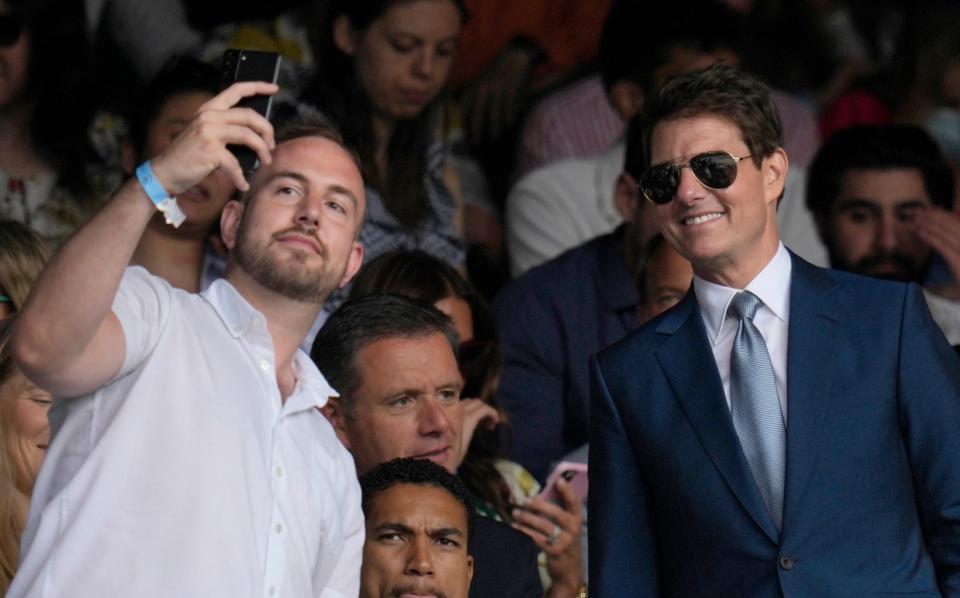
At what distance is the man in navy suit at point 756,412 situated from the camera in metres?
3.48

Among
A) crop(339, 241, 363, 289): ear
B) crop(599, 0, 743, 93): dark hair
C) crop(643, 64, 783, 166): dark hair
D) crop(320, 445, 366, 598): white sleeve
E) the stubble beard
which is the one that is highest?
crop(599, 0, 743, 93): dark hair

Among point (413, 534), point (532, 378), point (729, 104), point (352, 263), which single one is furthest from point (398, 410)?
point (729, 104)

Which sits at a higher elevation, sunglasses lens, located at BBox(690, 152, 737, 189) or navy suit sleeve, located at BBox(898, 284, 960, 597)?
sunglasses lens, located at BBox(690, 152, 737, 189)

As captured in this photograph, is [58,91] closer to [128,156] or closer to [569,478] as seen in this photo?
[128,156]

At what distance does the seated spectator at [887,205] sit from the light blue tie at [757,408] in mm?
2386

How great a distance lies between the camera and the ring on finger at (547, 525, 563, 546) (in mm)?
4695

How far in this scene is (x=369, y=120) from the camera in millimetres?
6004

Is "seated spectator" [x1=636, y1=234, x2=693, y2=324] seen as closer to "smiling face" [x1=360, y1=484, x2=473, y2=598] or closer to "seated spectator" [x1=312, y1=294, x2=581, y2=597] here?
"seated spectator" [x1=312, y1=294, x2=581, y2=597]

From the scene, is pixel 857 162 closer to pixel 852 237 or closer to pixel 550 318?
pixel 852 237

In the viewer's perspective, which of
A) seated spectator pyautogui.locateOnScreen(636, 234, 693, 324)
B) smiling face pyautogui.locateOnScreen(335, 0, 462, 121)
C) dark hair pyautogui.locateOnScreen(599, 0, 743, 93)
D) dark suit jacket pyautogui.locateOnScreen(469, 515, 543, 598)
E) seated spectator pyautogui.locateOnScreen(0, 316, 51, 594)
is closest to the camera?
seated spectator pyautogui.locateOnScreen(0, 316, 51, 594)

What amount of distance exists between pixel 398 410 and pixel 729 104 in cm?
127

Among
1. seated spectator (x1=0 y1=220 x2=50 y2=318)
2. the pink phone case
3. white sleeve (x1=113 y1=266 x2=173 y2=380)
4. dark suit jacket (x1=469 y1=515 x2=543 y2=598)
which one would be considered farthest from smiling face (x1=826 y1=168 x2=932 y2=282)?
white sleeve (x1=113 y1=266 x2=173 y2=380)

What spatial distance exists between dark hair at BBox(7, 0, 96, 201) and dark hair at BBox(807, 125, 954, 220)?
2509 mm

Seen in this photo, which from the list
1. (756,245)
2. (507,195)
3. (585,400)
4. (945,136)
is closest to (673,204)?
(756,245)
